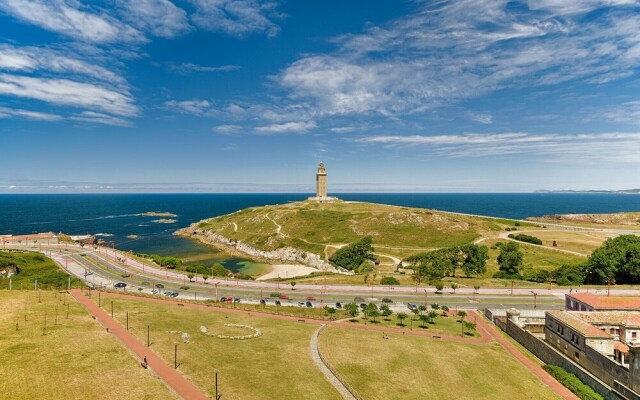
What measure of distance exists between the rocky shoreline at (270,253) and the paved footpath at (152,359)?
71998 mm

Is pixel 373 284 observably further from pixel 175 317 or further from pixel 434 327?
pixel 175 317

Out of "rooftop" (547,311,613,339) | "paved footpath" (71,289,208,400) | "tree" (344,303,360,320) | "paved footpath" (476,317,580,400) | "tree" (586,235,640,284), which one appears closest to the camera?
"paved footpath" (71,289,208,400)

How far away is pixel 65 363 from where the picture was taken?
3800 centimetres

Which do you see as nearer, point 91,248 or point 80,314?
point 80,314

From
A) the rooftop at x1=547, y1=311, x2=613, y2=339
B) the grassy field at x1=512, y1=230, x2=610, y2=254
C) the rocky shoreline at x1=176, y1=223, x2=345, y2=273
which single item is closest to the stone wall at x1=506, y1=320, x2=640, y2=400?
the rooftop at x1=547, y1=311, x2=613, y2=339

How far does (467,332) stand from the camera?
58.2 metres

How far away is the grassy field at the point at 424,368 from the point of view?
127 feet

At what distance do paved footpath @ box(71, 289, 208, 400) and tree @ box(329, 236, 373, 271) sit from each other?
72598mm

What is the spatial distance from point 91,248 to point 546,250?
520 feet

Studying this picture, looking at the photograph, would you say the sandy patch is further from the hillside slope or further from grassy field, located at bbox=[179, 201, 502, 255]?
grassy field, located at bbox=[179, 201, 502, 255]

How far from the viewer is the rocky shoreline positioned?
408 ft

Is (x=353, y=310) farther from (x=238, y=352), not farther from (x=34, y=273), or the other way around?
(x=34, y=273)

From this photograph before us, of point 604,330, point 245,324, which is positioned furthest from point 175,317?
point 604,330

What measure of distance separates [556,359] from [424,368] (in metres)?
20.7
